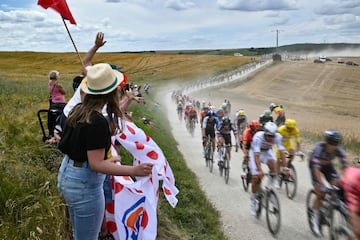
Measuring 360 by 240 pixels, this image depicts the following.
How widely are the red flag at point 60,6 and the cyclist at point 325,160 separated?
457 centimetres

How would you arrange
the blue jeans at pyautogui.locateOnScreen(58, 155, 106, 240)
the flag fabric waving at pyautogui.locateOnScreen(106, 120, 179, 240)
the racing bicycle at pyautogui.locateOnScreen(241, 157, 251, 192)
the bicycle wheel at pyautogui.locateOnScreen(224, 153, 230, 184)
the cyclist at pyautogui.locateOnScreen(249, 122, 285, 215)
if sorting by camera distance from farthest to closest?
1. the bicycle wheel at pyautogui.locateOnScreen(224, 153, 230, 184)
2. the racing bicycle at pyautogui.locateOnScreen(241, 157, 251, 192)
3. the cyclist at pyautogui.locateOnScreen(249, 122, 285, 215)
4. the flag fabric waving at pyautogui.locateOnScreen(106, 120, 179, 240)
5. the blue jeans at pyautogui.locateOnScreen(58, 155, 106, 240)

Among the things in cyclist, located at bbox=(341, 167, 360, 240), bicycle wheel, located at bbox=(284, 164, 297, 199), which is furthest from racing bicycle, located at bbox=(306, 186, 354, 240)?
cyclist, located at bbox=(341, 167, 360, 240)

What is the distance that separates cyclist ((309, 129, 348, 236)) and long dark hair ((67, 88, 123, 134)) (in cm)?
477

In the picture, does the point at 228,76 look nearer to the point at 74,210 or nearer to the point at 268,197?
the point at 268,197

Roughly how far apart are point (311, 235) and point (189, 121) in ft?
50.9

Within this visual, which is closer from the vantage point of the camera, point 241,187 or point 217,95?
point 241,187

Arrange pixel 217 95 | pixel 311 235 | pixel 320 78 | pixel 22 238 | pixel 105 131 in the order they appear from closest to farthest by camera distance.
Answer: pixel 105 131 → pixel 22 238 → pixel 311 235 → pixel 217 95 → pixel 320 78

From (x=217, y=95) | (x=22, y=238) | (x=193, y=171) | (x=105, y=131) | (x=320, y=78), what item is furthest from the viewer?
(x=320, y=78)

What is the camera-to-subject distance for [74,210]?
3479mm

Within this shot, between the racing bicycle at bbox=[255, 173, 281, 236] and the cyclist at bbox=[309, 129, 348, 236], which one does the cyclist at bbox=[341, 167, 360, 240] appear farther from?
the racing bicycle at bbox=[255, 173, 281, 236]

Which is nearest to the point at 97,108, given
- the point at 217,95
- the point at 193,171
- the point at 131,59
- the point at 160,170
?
the point at 160,170

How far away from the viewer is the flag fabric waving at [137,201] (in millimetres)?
4160

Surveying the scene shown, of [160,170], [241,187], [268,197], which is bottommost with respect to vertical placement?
[241,187]

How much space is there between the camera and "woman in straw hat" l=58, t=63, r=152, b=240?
3.23 metres
